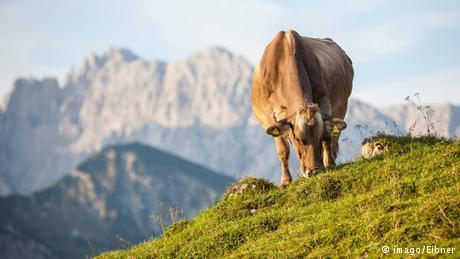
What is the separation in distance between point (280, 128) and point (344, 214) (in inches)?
188

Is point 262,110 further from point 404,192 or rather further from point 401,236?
point 401,236

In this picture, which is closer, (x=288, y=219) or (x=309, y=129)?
(x=288, y=219)

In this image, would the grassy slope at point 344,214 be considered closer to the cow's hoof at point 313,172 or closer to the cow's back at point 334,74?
the cow's hoof at point 313,172

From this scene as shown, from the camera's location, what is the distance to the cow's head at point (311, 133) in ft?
53.6

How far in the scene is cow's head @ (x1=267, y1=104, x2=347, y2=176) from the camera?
16.3 metres

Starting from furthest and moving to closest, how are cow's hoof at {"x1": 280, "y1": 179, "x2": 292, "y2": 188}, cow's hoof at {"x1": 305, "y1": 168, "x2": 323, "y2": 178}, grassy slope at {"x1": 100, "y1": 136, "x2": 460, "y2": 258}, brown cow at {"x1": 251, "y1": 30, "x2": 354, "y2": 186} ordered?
cow's hoof at {"x1": 280, "y1": 179, "x2": 292, "y2": 188} → brown cow at {"x1": 251, "y1": 30, "x2": 354, "y2": 186} → cow's hoof at {"x1": 305, "y1": 168, "x2": 323, "y2": 178} → grassy slope at {"x1": 100, "y1": 136, "x2": 460, "y2": 258}

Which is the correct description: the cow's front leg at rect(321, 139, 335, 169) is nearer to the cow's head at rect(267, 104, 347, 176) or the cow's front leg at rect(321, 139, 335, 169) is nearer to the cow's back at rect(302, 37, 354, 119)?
the cow's head at rect(267, 104, 347, 176)

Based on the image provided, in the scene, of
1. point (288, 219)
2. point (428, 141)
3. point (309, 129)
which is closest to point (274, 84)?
point (309, 129)

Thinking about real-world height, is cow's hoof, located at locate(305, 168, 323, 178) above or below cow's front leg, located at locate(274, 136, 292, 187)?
below

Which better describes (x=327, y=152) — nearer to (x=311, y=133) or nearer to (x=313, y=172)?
(x=311, y=133)

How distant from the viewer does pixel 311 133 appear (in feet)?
53.9

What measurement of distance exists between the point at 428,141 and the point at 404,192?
14.9ft

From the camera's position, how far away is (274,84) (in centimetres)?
1920

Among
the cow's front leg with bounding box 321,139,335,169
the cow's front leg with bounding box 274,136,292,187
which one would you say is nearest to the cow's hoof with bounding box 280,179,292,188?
the cow's front leg with bounding box 274,136,292,187
